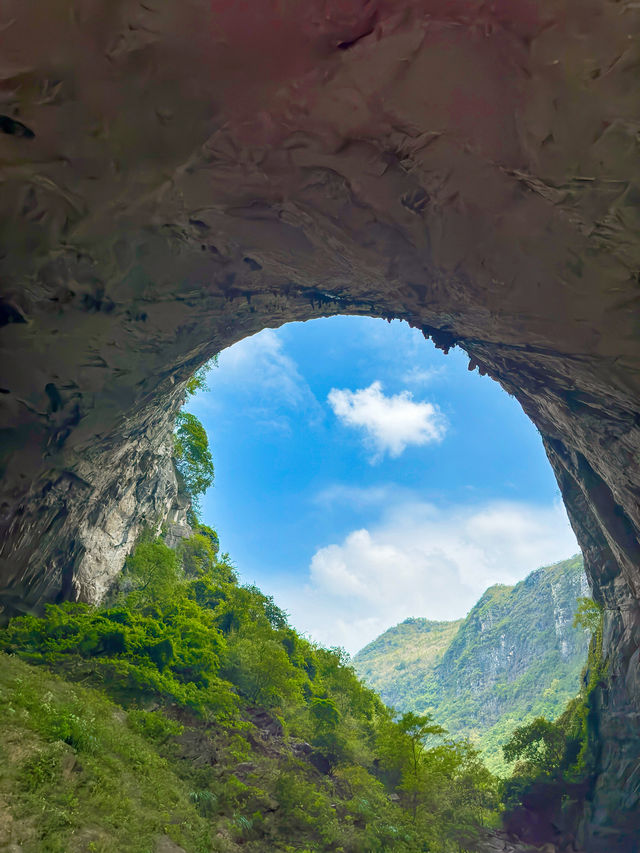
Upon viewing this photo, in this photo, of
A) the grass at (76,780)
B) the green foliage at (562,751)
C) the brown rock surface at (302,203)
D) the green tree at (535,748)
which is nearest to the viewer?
the brown rock surface at (302,203)

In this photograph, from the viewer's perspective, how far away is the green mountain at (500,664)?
8581cm

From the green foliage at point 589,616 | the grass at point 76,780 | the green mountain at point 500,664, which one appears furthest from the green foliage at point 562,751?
the green mountain at point 500,664

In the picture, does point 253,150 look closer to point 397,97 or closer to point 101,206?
point 397,97

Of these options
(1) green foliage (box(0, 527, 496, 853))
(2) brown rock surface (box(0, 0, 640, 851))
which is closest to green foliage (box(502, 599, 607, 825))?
(1) green foliage (box(0, 527, 496, 853))

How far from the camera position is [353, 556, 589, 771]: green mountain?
85812 mm

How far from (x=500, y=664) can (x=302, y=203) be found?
131352mm

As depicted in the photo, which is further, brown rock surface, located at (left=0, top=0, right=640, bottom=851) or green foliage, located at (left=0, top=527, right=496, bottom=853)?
green foliage, located at (left=0, top=527, right=496, bottom=853)

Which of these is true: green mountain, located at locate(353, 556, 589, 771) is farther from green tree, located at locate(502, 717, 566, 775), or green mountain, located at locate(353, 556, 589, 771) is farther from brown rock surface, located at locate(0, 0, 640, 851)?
brown rock surface, located at locate(0, 0, 640, 851)

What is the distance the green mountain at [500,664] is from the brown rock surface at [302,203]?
71.8m

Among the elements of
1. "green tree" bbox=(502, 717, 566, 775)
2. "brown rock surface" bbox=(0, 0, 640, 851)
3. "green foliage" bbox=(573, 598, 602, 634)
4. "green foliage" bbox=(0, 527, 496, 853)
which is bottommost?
"green foliage" bbox=(0, 527, 496, 853)

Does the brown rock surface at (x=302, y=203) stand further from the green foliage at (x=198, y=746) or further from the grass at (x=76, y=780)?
the grass at (x=76, y=780)

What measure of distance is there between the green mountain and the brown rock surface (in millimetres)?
71849

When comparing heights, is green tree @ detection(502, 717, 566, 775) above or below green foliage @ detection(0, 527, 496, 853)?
above

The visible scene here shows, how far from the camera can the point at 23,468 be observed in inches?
444
